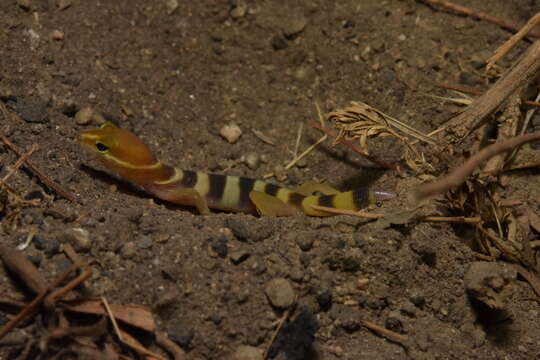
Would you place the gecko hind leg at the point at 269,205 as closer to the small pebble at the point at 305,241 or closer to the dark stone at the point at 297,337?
the small pebble at the point at 305,241

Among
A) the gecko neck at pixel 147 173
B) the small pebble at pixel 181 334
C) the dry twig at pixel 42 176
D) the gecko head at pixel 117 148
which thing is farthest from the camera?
the gecko neck at pixel 147 173

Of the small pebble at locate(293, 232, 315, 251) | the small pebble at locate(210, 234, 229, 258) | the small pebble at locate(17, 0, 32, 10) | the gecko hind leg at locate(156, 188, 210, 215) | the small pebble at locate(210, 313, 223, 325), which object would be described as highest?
the small pebble at locate(17, 0, 32, 10)

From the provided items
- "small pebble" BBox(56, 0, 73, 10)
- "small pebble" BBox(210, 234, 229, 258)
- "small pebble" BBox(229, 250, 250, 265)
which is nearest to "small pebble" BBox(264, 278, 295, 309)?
"small pebble" BBox(229, 250, 250, 265)

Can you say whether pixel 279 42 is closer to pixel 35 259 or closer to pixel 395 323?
pixel 395 323

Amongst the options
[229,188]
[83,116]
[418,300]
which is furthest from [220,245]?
[83,116]

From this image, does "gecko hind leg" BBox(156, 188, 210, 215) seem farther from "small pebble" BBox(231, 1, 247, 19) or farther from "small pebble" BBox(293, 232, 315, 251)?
"small pebble" BBox(231, 1, 247, 19)

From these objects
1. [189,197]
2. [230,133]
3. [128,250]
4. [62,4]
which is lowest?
[189,197]

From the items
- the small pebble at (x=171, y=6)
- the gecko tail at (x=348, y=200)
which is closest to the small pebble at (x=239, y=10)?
the small pebble at (x=171, y=6)
